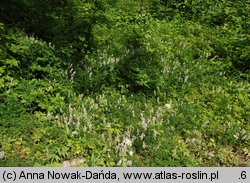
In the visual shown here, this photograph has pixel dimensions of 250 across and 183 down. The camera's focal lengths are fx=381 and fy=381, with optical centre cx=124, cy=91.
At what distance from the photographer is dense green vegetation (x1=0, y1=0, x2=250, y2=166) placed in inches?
260

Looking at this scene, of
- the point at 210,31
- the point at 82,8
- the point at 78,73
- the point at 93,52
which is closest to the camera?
the point at 78,73

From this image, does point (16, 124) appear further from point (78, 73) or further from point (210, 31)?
point (210, 31)

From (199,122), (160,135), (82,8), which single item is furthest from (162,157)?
(82,8)

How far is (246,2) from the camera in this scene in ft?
41.9

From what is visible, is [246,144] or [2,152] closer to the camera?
[2,152]

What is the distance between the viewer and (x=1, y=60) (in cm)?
730

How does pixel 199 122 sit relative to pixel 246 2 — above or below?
below

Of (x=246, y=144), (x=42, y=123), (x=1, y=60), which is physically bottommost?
(x=246, y=144)

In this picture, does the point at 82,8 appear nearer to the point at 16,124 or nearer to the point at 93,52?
the point at 93,52

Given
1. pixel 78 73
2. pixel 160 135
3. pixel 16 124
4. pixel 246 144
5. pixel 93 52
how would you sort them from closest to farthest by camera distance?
pixel 16 124, pixel 160 135, pixel 246 144, pixel 78 73, pixel 93 52

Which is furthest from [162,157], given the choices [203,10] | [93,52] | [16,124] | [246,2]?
[246,2]

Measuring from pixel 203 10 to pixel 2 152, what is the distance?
8322 millimetres

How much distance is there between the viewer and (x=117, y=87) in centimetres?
813

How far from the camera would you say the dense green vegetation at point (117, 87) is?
21.7ft
